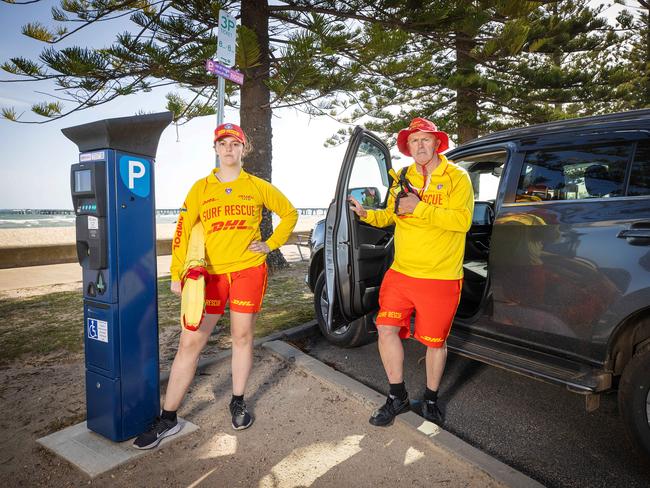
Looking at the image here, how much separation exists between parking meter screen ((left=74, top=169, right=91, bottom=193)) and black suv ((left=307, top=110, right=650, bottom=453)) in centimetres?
140

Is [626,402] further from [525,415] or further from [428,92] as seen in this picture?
[428,92]

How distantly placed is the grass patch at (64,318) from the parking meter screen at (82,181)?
2.09m

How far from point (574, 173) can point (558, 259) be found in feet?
1.82

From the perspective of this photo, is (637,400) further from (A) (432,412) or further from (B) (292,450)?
(B) (292,450)

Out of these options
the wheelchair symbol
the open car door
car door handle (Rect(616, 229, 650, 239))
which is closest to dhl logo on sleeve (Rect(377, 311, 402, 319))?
the open car door

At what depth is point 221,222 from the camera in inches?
101

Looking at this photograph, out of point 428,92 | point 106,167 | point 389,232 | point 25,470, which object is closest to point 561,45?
point 428,92

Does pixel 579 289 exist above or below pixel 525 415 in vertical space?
above

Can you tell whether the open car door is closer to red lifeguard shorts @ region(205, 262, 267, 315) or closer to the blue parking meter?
red lifeguard shorts @ region(205, 262, 267, 315)

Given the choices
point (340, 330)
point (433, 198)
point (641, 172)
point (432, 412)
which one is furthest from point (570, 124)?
point (340, 330)

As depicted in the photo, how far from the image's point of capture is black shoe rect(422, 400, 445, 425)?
273cm

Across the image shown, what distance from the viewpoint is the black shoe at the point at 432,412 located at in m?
2.73

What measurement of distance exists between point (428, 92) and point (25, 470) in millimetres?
12152

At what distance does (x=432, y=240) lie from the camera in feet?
8.47
